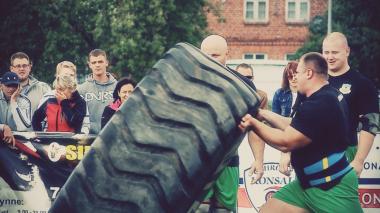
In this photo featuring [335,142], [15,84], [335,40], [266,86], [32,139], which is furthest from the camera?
[266,86]

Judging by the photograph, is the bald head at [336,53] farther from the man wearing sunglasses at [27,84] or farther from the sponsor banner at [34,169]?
the man wearing sunglasses at [27,84]

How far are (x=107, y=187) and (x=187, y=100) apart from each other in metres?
0.58

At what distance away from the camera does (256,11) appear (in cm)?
4788

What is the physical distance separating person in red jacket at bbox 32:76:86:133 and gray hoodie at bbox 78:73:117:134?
1.70ft

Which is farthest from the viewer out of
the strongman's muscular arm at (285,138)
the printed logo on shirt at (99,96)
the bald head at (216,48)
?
the printed logo on shirt at (99,96)

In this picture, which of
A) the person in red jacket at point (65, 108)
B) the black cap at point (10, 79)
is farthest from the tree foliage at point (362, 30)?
the person in red jacket at point (65, 108)

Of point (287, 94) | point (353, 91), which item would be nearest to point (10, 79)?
point (287, 94)

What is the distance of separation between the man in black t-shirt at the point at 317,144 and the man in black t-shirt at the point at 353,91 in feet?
4.24

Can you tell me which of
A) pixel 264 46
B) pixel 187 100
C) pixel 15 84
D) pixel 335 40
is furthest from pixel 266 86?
pixel 264 46

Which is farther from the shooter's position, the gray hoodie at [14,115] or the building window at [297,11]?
the building window at [297,11]

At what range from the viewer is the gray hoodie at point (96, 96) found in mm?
9414

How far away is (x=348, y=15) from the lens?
109 ft

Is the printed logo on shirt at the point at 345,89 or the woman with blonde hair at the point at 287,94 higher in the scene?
the printed logo on shirt at the point at 345,89

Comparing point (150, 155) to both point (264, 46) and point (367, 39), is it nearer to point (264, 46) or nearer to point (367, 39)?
point (367, 39)
